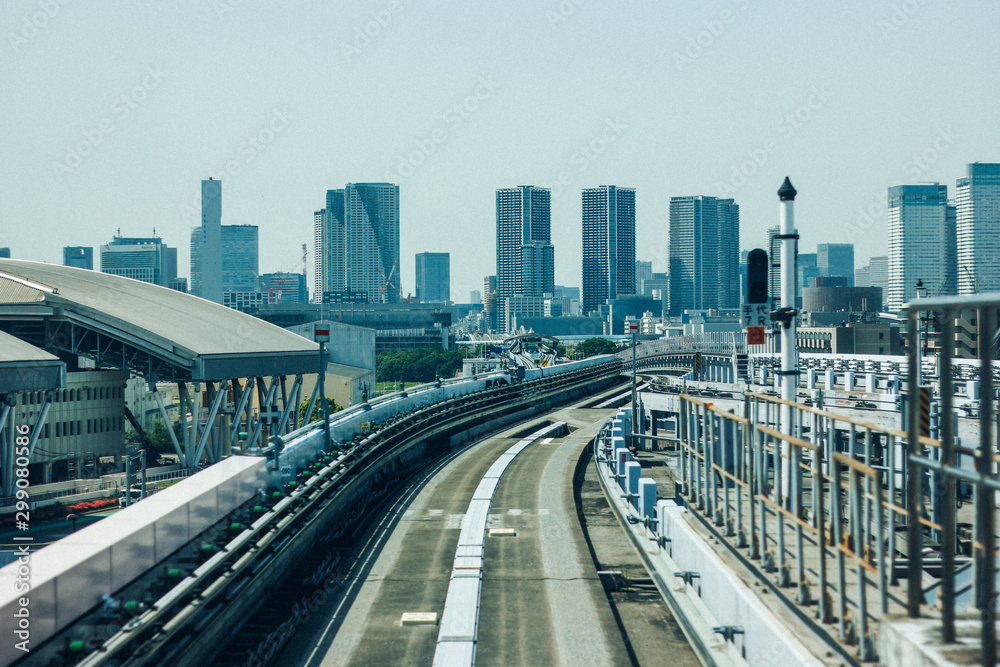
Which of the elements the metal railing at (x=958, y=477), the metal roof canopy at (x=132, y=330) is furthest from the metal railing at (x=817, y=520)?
the metal roof canopy at (x=132, y=330)

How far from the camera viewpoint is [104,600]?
15.4m

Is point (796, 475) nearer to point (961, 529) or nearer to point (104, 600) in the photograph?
point (104, 600)

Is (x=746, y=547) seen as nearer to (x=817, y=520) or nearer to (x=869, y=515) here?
(x=869, y=515)

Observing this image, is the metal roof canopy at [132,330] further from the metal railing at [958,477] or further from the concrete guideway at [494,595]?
the metal railing at [958,477]

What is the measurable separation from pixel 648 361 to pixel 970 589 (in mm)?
118089

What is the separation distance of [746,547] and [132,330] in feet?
207

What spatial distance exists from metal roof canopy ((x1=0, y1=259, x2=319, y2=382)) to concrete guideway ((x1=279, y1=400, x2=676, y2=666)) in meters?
39.5

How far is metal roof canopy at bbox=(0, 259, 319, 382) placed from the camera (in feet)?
224

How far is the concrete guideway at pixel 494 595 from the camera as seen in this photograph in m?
19.9

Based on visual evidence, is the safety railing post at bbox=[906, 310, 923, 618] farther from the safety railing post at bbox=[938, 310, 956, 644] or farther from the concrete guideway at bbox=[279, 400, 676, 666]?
the concrete guideway at bbox=[279, 400, 676, 666]

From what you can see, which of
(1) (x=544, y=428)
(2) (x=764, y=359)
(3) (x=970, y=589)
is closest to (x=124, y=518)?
(3) (x=970, y=589)

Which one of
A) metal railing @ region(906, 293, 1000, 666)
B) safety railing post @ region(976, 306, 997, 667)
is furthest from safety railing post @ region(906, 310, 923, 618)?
safety railing post @ region(976, 306, 997, 667)

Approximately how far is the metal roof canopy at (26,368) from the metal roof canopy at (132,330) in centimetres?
596

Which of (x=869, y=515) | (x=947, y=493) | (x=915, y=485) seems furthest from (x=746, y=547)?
(x=947, y=493)
